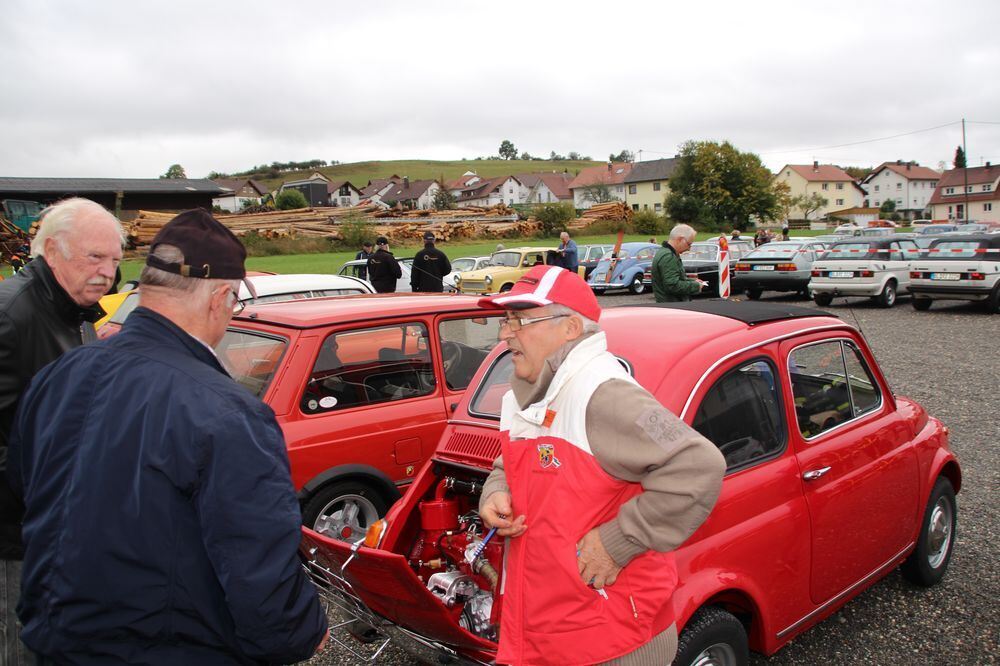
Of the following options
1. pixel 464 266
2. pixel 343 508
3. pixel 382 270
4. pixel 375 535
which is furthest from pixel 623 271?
pixel 375 535

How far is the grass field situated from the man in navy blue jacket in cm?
2880

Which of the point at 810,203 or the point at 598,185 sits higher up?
the point at 598,185

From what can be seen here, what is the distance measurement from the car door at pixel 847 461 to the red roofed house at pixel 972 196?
10516 centimetres

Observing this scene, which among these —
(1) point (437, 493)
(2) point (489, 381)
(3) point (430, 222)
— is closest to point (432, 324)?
(2) point (489, 381)

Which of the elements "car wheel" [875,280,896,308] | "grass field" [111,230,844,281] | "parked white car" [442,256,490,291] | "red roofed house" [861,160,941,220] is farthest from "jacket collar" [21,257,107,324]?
"red roofed house" [861,160,941,220]

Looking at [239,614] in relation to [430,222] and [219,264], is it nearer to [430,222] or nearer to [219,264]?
[219,264]

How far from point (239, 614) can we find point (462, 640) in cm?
119

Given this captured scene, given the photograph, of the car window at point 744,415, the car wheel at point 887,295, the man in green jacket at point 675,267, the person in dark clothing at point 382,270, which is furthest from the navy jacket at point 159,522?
the car wheel at point 887,295

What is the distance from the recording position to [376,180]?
13288 centimetres

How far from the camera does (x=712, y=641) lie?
9.00 ft

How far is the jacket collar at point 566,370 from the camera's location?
7.30ft

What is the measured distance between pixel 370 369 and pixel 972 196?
108 m

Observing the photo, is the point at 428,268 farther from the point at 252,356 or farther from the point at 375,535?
the point at 375,535

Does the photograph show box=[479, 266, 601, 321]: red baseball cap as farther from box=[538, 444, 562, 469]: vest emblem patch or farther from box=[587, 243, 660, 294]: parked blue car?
box=[587, 243, 660, 294]: parked blue car
